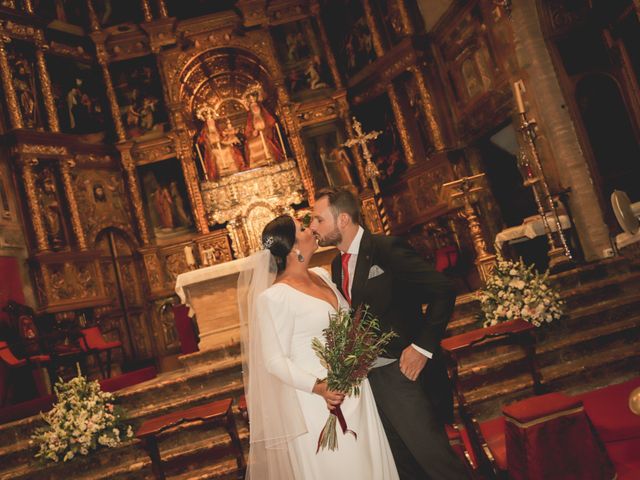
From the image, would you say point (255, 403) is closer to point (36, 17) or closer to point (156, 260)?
point (156, 260)

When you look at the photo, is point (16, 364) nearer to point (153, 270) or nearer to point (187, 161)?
point (153, 270)

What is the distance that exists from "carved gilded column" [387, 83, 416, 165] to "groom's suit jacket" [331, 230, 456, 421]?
30.3 ft

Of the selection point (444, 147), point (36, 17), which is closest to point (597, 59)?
point (444, 147)

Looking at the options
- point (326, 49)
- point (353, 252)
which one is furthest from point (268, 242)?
point (326, 49)

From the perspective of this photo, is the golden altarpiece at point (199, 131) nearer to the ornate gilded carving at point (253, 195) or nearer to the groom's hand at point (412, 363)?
the ornate gilded carving at point (253, 195)

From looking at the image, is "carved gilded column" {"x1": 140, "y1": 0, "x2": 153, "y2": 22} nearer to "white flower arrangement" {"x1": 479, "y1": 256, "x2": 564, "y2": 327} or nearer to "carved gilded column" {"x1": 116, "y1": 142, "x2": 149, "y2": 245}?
"carved gilded column" {"x1": 116, "y1": 142, "x2": 149, "y2": 245}

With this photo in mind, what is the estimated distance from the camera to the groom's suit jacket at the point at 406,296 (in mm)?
2855

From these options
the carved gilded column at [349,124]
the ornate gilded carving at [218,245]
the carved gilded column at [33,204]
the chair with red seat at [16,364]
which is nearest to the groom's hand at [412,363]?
the chair with red seat at [16,364]

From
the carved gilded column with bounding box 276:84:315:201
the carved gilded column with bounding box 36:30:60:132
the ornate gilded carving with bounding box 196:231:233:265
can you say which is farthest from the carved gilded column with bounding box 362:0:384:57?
the carved gilded column with bounding box 36:30:60:132

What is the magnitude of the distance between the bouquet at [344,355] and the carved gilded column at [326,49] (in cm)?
1112

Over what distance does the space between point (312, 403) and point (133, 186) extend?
10682mm

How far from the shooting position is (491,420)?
214 inches

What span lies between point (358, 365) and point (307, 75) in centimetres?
1181

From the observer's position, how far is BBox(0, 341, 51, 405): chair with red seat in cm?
786
